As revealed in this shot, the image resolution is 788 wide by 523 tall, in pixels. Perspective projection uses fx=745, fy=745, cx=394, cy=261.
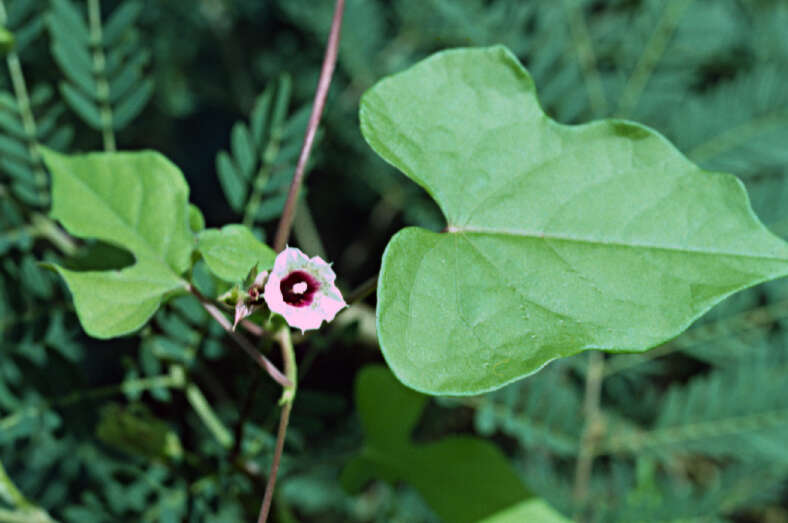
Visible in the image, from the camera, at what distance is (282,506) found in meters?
0.86

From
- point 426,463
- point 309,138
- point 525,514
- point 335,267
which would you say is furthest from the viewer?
point 335,267

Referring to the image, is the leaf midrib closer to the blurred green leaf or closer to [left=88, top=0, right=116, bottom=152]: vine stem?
the blurred green leaf

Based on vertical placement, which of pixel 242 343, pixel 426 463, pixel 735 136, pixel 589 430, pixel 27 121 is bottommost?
pixel 589 430

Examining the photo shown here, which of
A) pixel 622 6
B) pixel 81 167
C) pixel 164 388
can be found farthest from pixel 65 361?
pixel 622 6

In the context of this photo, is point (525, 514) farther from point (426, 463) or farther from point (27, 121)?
point (27, 121)

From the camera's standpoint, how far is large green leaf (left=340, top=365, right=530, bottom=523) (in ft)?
2.73

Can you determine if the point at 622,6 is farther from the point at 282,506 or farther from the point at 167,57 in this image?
the point at 282,506

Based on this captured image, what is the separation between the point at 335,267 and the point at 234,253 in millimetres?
992

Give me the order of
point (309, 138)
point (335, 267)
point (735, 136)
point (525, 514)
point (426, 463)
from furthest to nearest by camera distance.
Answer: point (335, 267)
point (735, 136)
point (426, 463)
point (525, 514)
point (309, 138)

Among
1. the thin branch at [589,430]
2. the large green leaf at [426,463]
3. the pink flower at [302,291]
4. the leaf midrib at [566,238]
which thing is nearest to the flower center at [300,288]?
the pink flower at [302,291]

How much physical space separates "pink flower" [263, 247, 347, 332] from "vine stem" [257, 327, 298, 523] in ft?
0.22

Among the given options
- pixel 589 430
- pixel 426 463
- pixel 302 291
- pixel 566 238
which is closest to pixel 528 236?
pixel 566 238

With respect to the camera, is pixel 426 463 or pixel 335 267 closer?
pixel 426 463

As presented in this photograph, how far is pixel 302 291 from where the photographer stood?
0.53m
